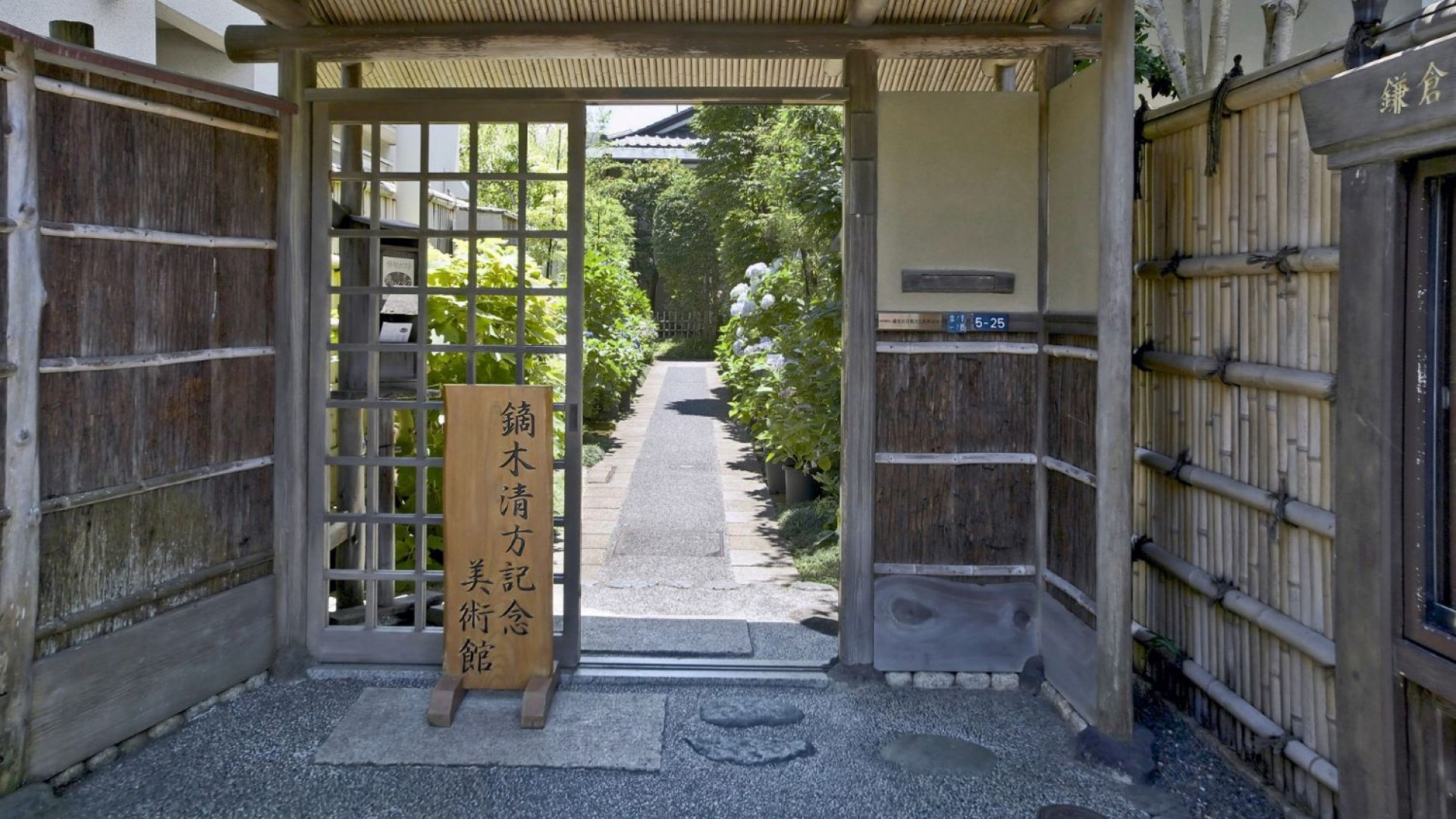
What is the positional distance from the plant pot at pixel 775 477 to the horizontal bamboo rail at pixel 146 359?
5986mm

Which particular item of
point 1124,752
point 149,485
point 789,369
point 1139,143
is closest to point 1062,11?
point 1139,143

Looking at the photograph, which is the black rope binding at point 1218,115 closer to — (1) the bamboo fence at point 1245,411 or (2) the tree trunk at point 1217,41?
(1) the bamboo fence at point 1245,411

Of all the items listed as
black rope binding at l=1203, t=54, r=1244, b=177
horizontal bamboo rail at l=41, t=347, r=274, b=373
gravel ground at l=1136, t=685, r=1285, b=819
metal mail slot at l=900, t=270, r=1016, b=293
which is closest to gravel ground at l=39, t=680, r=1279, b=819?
gravel ground at l=1136, t=685, r=1285, b=819

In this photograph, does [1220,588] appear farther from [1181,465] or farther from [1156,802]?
[1156,802]

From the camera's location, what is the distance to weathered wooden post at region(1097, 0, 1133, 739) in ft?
13.0

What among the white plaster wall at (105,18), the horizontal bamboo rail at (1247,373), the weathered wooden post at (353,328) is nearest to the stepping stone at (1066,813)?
the horizontal bamboo rail at (1247,373)

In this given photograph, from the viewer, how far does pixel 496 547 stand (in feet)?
15.1

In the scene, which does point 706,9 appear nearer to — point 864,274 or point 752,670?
point 864,274

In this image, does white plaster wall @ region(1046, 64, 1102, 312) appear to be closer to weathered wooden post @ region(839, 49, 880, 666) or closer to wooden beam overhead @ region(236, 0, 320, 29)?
weathered wooden post @ region(839, 49, 880, 666)

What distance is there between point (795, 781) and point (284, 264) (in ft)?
10.4

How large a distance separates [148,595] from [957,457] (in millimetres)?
3447

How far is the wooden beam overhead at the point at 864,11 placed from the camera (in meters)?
4.43

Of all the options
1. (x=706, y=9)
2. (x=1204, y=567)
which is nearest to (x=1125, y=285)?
(x=1204, y=567)

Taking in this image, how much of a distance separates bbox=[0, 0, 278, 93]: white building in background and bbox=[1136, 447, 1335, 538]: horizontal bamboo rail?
4.98m
